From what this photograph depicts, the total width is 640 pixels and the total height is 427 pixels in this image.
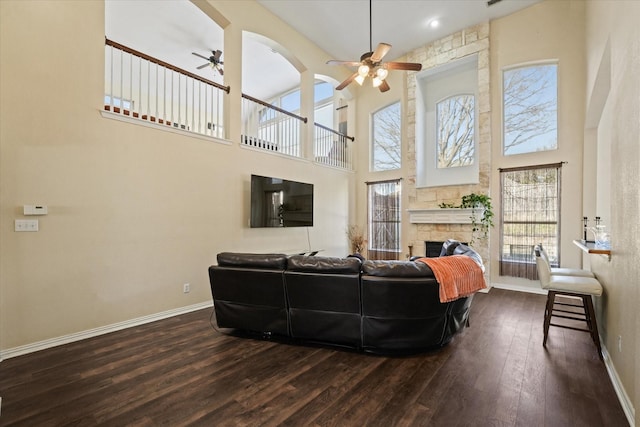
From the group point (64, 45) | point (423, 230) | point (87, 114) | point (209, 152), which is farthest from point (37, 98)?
point (423, 230)

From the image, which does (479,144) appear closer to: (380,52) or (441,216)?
(441,216)

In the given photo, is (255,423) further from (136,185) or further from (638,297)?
(136,185)

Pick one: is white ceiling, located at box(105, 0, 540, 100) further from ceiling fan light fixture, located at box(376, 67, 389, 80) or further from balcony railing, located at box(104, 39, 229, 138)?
ceiling fan light fixture, located at box(376, 67, 389, 80)

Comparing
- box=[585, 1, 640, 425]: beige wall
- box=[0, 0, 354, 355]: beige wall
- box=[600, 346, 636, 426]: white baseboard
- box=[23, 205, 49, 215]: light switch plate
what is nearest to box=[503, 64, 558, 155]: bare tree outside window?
box=[585, 1, 640, 425]: beige wall

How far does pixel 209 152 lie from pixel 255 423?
3.75m

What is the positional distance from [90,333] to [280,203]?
3274 millimetres

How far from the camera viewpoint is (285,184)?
551 cm

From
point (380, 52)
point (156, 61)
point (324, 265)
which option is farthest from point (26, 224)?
point (380, 52)

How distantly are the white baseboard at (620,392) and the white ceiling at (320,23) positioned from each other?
19.4 feet

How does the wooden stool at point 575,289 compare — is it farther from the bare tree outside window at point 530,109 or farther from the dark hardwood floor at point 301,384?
the bare tree outside window at point 530,109

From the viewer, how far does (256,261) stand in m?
3.01

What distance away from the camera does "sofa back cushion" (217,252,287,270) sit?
115 inches

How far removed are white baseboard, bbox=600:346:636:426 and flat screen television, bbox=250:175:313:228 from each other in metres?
4.50

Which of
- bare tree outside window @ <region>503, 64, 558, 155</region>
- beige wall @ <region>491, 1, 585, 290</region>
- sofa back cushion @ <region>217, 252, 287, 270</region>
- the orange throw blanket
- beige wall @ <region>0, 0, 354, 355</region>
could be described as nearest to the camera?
the orange throw blanket
